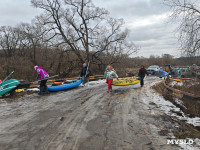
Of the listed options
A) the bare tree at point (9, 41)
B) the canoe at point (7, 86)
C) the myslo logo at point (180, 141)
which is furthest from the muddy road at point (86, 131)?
the bare tree at point (9, 41)

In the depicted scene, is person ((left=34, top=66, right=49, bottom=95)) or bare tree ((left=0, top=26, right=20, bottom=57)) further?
bare tree ((left=0, top=26, right=20, bottom=57))

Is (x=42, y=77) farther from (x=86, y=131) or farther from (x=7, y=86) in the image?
(x=86, y=131)

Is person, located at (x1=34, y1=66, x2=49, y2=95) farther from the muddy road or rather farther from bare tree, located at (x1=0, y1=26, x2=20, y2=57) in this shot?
bare tree, located at (x1=0, y1=26, x2=20, y2=57)

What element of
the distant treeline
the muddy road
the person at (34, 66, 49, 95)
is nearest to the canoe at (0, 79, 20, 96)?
the person at (34, 66, 49, 95)

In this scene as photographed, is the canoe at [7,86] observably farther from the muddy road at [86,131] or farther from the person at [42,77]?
the muddy road at [86,131]

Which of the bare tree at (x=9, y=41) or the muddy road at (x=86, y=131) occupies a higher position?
the bare tree at (x=9, y=41)

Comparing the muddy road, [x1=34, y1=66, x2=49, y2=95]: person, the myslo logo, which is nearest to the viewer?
the muddy road

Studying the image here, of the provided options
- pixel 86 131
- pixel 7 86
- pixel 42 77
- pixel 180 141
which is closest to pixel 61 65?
pixel 42 77

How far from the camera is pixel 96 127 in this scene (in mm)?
3988

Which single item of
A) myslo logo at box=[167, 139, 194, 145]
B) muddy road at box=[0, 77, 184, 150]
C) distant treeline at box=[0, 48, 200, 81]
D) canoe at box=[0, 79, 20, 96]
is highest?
distant treeline at box=[0, 48, 200, 81]

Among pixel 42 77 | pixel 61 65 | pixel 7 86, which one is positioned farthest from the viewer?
pixel 61 65

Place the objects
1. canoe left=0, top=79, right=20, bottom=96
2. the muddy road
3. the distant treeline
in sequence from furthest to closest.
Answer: the distant treeline, canoe left=0, top=79, right=20, bottom=96, the muddy road

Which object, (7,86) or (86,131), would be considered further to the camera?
(7,86)

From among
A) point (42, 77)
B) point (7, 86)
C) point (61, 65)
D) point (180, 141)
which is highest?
point (61, 65)
